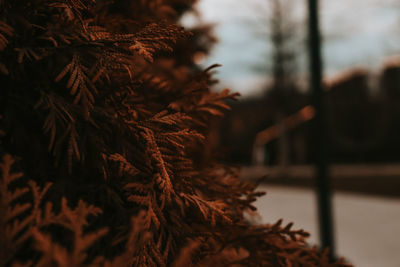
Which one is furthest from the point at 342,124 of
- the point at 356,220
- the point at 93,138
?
the point at 93,138

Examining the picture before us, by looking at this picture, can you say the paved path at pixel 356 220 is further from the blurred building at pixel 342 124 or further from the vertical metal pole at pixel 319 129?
the blurred building at pixel 342 124

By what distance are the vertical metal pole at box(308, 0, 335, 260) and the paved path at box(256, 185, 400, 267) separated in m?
1.51

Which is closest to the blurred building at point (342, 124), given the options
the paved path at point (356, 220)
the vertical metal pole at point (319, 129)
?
the paved path at point (356, 220)

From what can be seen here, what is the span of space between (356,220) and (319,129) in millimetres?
5098

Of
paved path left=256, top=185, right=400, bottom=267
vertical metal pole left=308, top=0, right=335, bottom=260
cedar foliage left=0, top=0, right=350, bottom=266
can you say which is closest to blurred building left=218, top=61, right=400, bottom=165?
paved path left=256, top=185, right=400, bottom=267

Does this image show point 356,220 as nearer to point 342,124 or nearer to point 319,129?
point 319,129

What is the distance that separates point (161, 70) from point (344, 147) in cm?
2630

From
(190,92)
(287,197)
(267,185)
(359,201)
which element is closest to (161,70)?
(190,92)

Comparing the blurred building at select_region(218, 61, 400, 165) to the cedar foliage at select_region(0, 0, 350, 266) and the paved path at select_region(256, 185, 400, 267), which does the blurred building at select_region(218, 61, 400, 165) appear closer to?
the paved path at select_region(256, 185, 400, 267)

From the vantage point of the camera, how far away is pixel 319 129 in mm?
4879

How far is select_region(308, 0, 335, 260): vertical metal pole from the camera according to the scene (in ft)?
16.0

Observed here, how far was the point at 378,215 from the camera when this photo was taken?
9.34 meters

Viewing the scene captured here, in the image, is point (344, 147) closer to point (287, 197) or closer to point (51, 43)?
point (287, 197)

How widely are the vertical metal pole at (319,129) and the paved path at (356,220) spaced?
59.6 inches
